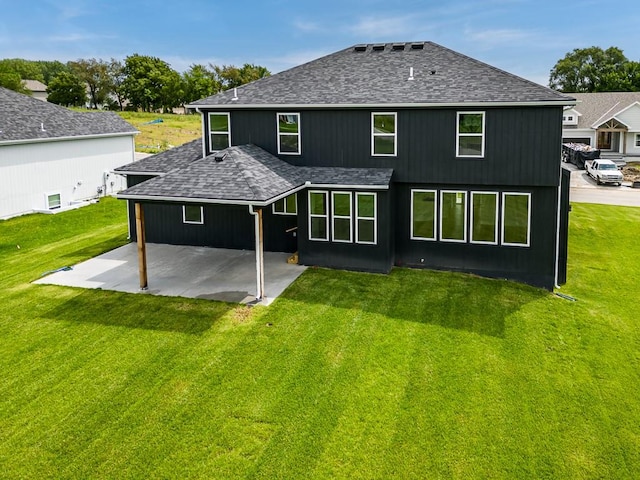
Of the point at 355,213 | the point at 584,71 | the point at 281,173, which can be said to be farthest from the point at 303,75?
the point at 584,71

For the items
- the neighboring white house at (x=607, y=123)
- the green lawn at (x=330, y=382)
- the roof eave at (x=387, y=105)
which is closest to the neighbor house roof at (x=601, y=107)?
the neighboring white house at (x=607, y=123)

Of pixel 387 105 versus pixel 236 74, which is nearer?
pixel 387 105

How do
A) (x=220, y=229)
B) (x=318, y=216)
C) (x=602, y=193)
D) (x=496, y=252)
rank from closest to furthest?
(x=496, y=252), (x=318, y=216), (x=220, y=229), (x=602, y=193)

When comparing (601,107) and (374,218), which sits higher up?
(601,107)

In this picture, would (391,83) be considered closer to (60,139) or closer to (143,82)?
(60,139)

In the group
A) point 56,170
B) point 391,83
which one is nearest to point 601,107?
point 391,83

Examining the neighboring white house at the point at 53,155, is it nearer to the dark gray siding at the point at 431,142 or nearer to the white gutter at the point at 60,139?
the white gutter at the point at 60,139

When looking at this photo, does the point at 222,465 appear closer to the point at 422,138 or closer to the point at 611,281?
the point at 422,138
